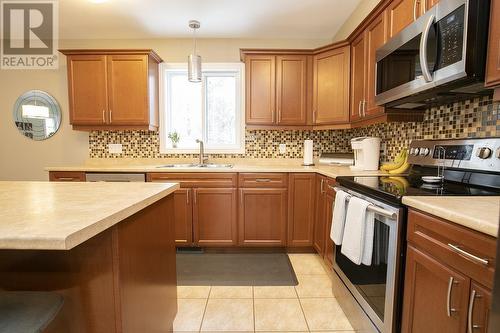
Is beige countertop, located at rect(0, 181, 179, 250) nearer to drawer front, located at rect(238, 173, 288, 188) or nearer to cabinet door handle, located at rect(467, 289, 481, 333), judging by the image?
cabinet door handle, located at rect(467, 289, 481, 333)

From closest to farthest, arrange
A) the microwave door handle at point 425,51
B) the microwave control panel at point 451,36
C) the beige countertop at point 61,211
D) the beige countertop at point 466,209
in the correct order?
the beige countertop at point 61,211, the beige countertop at point 466,209, the microwave control panel at point 451,36, the microwave door handle at point 425,51

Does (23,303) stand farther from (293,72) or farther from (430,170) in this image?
(293,72)

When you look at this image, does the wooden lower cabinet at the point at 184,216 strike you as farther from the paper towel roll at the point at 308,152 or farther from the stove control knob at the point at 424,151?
the stove control knob at the point at 424,151

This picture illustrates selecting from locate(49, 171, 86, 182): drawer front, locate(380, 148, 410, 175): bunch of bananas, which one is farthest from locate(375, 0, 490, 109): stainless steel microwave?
locate(49, 171, 86, 182): drawer front

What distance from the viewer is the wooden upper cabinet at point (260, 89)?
2.86 meters

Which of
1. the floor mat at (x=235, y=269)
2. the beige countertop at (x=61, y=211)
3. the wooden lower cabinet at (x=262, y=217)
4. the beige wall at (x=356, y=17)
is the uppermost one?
the beige wall at (x=356, y=17)

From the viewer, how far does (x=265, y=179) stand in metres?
2.66

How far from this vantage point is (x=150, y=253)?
117cm

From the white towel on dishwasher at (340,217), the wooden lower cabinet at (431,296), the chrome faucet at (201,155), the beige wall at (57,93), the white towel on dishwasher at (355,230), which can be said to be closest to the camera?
the wooden lower cabinet at (431,296)

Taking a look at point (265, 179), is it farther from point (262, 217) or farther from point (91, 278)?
point (91, 278)

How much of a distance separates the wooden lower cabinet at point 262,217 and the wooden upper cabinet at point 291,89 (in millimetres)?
834

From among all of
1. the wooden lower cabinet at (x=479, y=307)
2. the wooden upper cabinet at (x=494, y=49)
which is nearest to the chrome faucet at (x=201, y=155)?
the wooden upper cabinet at (x=494, y=49)

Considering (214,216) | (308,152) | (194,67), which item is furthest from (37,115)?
(308,152)

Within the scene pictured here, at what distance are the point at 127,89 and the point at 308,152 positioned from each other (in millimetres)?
2127
